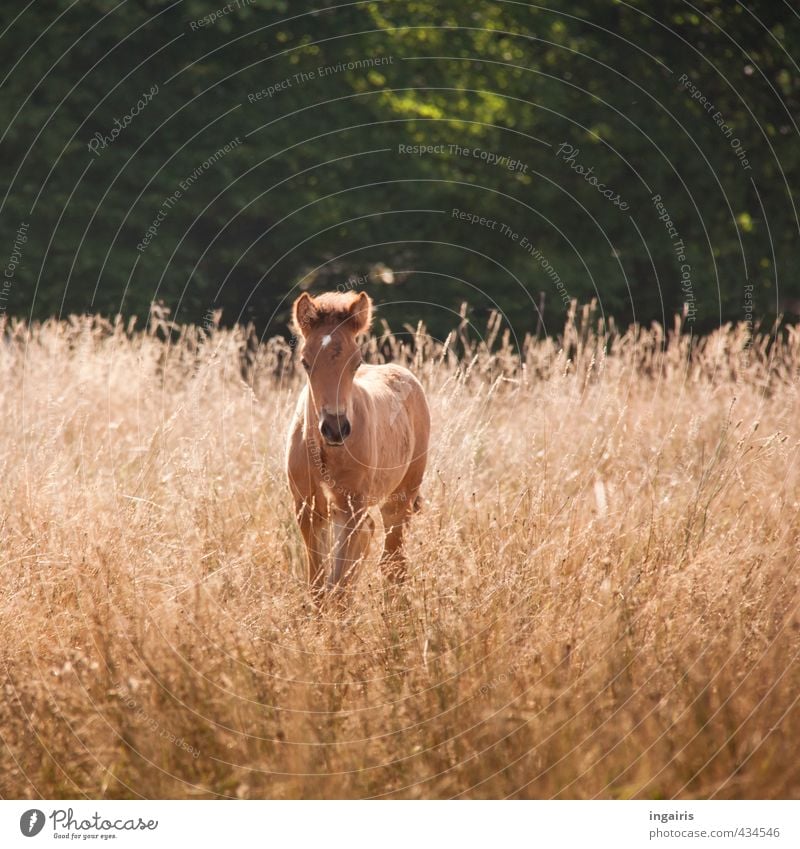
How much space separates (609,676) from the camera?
414 cm

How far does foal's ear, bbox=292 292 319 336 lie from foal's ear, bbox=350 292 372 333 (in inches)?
8.9

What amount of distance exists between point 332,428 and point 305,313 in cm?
93

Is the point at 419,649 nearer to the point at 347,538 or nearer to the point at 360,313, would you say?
the point at 347,538

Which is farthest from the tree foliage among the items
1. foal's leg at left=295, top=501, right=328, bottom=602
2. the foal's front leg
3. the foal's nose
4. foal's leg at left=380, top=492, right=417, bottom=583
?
the foal's nose

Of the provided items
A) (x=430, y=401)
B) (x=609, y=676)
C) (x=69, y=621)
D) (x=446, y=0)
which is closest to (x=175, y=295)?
(x=446, y=0)

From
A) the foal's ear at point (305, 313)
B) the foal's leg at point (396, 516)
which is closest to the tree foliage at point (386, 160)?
the foal's leg at point (396, 516)

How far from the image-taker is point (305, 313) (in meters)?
5.52

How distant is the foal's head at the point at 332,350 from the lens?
16.4 feet
